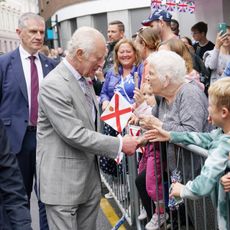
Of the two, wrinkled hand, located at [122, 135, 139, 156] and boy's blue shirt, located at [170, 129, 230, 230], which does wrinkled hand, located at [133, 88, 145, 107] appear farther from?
boy's blue shirt, located at [170, 129, 230, 230]

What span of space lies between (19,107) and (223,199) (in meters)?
2.16

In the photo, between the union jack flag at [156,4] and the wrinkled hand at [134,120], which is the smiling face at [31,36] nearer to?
the wrinkled hand at [134,120]

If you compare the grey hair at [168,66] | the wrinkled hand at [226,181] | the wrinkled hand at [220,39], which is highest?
the wrinkled hand at [220,39]

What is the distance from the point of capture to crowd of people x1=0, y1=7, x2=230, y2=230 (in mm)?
2389

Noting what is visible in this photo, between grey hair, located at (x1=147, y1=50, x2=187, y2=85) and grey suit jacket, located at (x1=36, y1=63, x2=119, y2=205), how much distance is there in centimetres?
57

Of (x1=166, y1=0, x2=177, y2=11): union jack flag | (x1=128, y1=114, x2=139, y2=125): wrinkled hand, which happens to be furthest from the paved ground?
(x1=166, y1=0, x2=177, y2=11): union jack flag

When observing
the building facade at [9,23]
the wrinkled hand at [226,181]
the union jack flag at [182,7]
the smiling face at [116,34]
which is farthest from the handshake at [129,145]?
the building facade at [9,23]

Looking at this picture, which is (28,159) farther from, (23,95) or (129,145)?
(129,145)

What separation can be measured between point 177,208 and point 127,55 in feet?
8.87

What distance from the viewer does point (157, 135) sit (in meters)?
3.16

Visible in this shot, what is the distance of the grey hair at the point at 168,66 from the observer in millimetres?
3246

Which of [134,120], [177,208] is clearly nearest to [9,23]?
[134,120]

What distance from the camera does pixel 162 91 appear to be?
3.34 metres

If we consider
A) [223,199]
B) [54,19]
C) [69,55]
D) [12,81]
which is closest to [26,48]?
[12,81]
